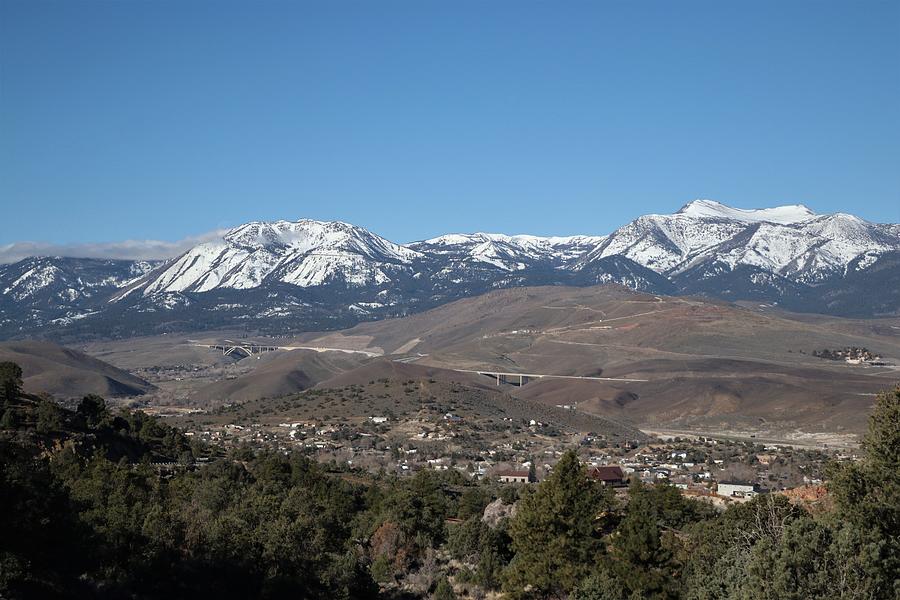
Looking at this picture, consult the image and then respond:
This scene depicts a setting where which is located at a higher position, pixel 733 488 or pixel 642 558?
pixel 642 558

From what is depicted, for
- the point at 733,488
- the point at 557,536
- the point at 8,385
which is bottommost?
the point at 733,488

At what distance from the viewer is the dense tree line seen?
23656 mm

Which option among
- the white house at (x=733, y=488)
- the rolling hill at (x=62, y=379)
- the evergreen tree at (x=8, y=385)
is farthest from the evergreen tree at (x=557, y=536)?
the rolling hill at (x=62, y=379)

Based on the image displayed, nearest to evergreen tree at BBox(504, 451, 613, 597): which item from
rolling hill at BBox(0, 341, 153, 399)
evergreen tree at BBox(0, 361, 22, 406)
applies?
evergreen tree at BBox(0, 361, 22, 406)

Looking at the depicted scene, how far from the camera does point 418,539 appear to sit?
147 feet

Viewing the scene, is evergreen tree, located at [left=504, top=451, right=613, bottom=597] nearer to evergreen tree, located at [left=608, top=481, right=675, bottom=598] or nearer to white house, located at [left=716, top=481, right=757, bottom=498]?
evergreen tree, located at [left=608, top=481, right=675, bottom=598]

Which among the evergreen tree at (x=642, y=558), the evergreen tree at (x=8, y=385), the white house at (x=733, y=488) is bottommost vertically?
the white house at (x=733, y=488)

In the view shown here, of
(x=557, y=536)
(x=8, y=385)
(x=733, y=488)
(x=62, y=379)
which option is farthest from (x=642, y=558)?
(x=62, y=379)

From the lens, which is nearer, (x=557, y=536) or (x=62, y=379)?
(x=557, y=536)

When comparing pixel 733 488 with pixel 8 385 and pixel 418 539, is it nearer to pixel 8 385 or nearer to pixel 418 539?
pixel 418 539

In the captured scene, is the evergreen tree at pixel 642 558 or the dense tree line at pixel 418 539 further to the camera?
the evergreen tree at pixel 642 558

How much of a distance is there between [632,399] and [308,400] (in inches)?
1905

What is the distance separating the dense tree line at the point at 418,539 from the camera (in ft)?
77.6

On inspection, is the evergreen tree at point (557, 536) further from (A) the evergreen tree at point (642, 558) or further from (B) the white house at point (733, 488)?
(B) the white house at point (733, 488)
